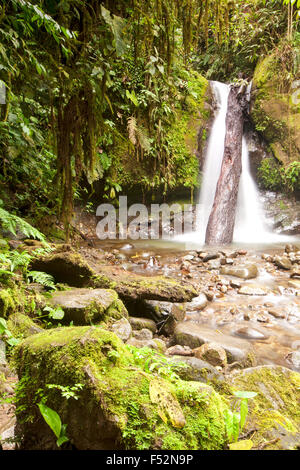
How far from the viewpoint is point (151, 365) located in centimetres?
139

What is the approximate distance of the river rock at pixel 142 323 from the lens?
9.84ft

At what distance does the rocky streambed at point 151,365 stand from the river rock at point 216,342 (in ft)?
0.04

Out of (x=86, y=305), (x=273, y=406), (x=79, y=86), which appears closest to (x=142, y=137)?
(x=79, y=86)

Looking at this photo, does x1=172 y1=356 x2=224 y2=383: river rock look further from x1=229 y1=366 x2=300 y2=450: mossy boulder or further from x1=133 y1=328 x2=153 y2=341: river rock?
x1=133 y1=328 x2=153 y2=341: river rock

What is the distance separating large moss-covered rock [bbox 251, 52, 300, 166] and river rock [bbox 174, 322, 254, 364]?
8239mm

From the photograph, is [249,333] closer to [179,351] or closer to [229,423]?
[179,351]

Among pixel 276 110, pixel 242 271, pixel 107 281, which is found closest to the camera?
pixel 107 281

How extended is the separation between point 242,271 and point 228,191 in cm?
317

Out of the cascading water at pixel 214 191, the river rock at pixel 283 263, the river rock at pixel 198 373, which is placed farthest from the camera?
the cascading water at pixel 214 191

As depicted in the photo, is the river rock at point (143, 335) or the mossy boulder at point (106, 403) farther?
the river rock at point (143, 335)

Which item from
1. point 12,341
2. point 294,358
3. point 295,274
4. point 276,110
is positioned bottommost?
point 294,358

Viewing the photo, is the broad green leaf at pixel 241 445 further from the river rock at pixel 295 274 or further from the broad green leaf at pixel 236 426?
the river rock at pixel 295 274

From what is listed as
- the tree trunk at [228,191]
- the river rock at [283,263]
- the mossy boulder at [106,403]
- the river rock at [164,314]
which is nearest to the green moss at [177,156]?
the tree trunk at [228,191]
